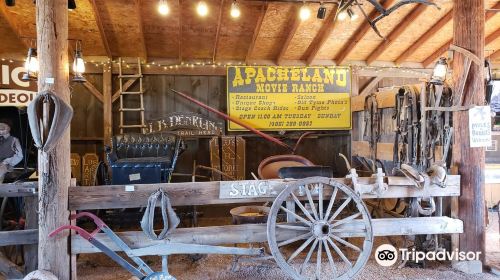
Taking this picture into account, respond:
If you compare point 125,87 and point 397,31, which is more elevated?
point 397,31

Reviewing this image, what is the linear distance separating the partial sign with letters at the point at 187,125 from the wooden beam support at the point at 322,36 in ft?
7.88

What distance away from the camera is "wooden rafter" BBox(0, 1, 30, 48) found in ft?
17.9

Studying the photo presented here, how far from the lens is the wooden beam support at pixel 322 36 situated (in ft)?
19.9

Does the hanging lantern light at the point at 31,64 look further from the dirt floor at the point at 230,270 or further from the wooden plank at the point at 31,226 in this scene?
the dirt floor at the point at 230,270

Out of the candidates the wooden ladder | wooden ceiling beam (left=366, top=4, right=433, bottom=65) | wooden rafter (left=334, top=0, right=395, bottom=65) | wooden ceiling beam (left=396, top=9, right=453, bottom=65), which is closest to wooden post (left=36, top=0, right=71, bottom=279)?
the wooden ladder

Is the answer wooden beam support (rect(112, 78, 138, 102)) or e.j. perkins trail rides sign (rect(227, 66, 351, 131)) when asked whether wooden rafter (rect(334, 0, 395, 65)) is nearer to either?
e.j. perkins trail rides sign (rect(227, 66, 351, 131))

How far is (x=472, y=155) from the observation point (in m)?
3.70

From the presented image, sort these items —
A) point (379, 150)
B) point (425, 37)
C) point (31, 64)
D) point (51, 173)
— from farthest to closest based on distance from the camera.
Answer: point (425, 37), point (379, 150), point (31, 64), point (51, 173)

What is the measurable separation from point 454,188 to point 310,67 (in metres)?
4.35

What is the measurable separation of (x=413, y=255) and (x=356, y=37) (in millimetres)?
4307

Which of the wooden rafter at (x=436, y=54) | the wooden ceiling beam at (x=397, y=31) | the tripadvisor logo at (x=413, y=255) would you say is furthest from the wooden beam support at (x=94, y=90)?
the wooden rafter at (x=436, y=54)

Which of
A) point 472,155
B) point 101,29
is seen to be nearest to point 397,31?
point 472,155

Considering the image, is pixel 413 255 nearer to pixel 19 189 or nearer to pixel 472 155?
pixel 472 155

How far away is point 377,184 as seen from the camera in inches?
137
